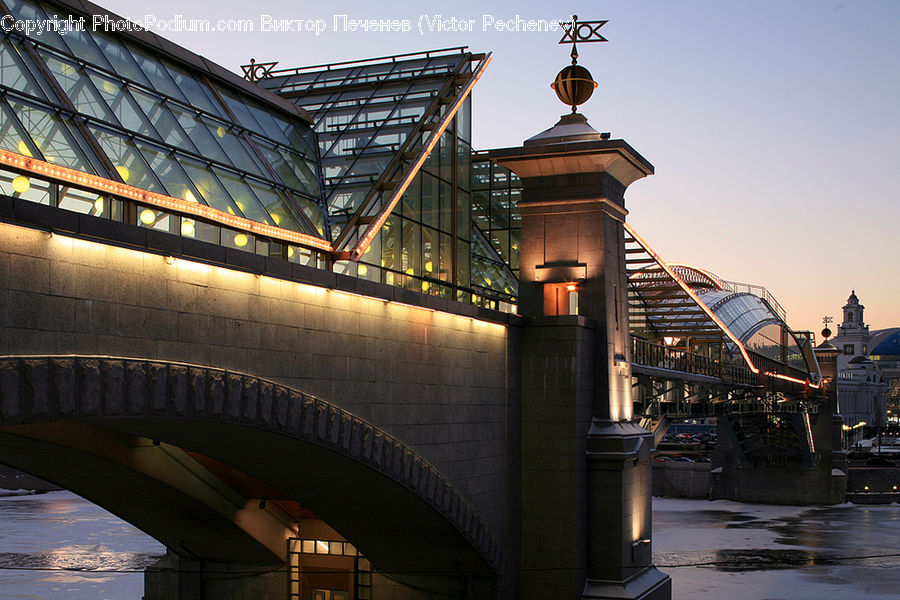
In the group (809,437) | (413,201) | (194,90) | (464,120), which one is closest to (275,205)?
(194,90)


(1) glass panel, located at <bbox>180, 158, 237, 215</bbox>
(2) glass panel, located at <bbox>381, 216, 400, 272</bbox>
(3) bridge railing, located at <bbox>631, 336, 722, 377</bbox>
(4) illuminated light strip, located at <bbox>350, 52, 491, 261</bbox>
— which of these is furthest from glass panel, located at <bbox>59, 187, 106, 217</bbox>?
(3) bridge railing, located at <bbox>631, 336, 722, 377</bbox>

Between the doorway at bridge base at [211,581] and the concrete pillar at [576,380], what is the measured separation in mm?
7047

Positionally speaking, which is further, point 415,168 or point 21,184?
point 415,168

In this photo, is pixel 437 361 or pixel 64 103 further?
pixel 437 361

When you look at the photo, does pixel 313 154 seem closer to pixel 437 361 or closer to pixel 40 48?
pixel 437 361

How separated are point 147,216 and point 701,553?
3998 centimetres

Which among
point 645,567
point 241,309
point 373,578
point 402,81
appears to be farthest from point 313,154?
point 645,567

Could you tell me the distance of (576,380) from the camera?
28141mm

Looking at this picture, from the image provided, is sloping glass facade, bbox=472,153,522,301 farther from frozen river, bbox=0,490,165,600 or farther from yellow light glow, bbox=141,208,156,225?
yellow light glow, bbox=141,208,156,225

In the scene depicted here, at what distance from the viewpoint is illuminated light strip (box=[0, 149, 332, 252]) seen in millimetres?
14109

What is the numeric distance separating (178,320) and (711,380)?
1624 inches

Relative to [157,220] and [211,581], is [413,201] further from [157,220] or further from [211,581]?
[211,581]

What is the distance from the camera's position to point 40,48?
16.9 meters

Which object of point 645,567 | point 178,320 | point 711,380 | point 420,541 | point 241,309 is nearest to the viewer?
point 178,320
